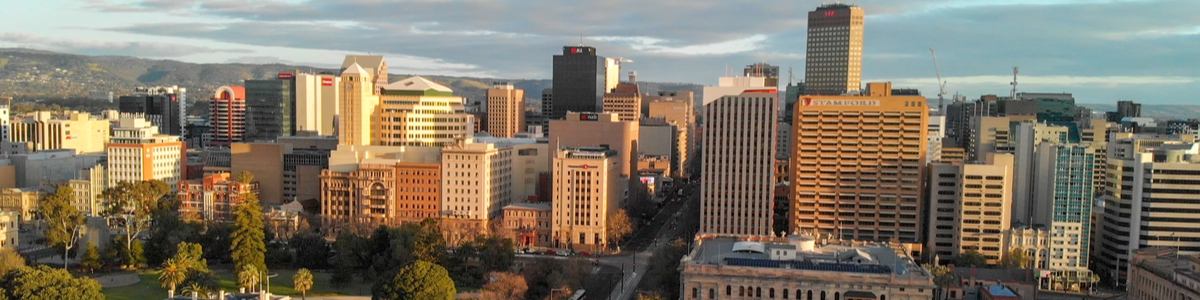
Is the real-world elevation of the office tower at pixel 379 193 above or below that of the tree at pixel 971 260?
above

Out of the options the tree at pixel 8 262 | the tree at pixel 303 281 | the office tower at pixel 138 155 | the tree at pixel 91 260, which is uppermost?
the office tower at pixel 138 155

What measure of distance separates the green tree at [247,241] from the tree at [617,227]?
1792 inches

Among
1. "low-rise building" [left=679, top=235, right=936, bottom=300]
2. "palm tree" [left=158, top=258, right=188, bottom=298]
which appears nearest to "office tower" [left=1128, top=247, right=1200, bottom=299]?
"low-rise building" [left=679, top=235, right=936, bottom=300]

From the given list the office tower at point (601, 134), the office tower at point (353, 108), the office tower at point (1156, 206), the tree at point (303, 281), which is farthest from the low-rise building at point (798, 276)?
the office tower at point (353, 108)

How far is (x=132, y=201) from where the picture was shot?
14612 cm

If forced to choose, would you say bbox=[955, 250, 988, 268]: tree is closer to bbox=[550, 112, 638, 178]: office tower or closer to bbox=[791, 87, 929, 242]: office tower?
bbox=[791, 87, 929, 242]: office tower

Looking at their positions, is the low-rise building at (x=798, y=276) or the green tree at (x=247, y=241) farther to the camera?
the green tree at (x=247, y=241)

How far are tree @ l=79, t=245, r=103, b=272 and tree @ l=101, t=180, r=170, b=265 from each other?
22.3 meters

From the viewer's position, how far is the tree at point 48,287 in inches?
3312

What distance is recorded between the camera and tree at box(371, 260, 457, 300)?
291 feet

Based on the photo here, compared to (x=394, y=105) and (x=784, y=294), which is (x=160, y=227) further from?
(x=784, y=294)

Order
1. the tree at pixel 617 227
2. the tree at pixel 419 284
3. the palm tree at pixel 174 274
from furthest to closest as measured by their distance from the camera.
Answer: the tree at pixel 617 227 → the palm tree at pixel 174 274 → the tree at pixel 419 284

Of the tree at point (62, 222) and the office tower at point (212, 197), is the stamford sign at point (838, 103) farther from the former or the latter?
the tree at point (62, 222)

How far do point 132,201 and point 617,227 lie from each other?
6916cm
